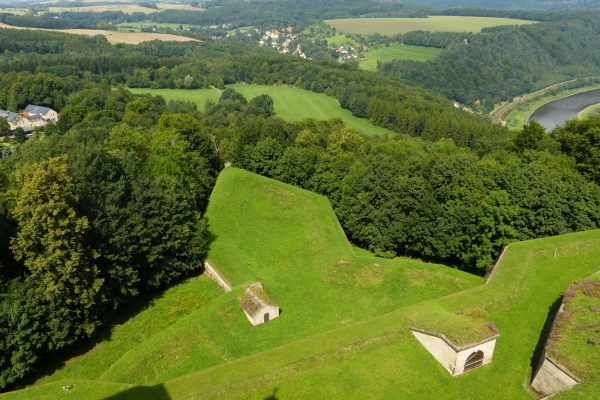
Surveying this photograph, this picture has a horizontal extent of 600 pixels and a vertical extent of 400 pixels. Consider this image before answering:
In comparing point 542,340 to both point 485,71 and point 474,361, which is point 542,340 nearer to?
point 474,361

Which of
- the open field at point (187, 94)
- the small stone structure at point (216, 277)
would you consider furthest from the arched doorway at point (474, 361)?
the open field at point (187, 94)

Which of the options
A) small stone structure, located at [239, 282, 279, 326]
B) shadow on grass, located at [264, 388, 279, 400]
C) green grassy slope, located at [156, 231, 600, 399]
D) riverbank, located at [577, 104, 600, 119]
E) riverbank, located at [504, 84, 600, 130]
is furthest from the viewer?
riverbank, located at [504, 84, 600, 130]

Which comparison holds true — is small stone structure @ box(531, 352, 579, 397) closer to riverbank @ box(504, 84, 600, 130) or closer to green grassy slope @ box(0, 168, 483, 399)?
green grassy slope @ box(0, 168, 483, 399)

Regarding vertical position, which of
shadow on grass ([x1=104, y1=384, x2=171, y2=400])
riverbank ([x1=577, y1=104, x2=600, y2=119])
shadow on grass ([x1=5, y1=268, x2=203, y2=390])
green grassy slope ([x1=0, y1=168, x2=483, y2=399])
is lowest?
riverbank ([x1=577, y1=104, x2=600, y2=119])

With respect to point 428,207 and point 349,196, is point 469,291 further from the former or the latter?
point 349,196

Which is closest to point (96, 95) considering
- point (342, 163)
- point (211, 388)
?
point (342, 163)

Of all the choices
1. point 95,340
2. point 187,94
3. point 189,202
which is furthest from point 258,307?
point 187,94

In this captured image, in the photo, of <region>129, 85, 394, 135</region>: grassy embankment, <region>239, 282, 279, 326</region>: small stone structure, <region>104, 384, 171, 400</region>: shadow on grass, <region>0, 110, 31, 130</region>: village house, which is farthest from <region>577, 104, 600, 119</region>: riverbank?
<region>0, 110, 31, 130</region>: village house
